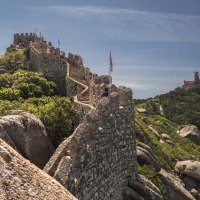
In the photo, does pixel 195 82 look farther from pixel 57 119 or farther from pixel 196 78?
pixel 57 119

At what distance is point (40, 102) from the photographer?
34.0m

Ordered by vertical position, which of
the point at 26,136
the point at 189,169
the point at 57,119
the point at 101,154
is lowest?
the point at 189,169

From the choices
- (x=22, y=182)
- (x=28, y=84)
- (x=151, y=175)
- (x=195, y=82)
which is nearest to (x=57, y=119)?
(x=151, y=175)

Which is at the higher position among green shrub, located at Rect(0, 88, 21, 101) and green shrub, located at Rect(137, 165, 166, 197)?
green shrub, located at Rect(0, 88, 21, 101)

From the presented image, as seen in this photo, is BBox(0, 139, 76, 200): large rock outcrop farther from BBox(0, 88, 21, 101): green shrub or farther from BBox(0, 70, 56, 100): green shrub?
BBox(0, 70, 56, 100): green shrub

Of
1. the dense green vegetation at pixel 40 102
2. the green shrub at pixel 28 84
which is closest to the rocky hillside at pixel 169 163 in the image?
the dense green vegetation at pixel 40 102

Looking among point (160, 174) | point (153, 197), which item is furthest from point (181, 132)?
point (153, 197)

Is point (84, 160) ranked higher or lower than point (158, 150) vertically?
higher

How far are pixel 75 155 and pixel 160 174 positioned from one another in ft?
48.3

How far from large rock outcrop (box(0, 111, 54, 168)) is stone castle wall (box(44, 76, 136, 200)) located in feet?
5.50

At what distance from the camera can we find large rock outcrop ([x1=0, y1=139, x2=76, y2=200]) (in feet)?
26.0

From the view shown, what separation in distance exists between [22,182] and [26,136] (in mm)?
8948

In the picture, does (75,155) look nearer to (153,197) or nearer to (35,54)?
(153,197)

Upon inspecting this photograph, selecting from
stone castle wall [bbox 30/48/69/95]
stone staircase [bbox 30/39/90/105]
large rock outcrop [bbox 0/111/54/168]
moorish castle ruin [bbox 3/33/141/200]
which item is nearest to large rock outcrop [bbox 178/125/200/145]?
stone staircase [bbox 30/39/90/105]
